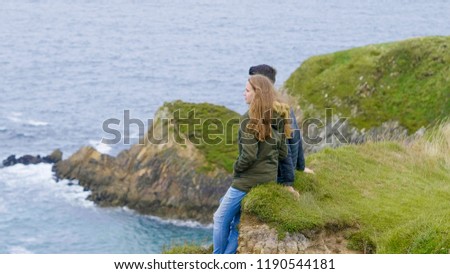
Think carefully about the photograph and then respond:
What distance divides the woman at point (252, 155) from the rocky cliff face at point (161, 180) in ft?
122

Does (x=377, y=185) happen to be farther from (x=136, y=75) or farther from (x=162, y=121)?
(x=136, y=75)

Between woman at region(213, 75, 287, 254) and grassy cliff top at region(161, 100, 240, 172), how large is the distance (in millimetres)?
37999

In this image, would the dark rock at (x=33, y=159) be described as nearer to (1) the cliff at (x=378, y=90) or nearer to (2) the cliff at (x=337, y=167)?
(2) the cliff at (x=337, y=167)

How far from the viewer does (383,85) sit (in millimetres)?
43812

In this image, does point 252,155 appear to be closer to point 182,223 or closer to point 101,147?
point 182,223

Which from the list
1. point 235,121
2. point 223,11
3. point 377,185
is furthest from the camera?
point 223,11

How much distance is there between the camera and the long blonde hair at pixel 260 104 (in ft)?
33.5

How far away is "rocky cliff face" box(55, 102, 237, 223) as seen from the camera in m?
48.7

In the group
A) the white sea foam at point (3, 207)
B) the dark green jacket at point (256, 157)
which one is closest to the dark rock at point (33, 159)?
the white sea foam at point (3, 207)

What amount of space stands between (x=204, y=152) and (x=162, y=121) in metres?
4.23

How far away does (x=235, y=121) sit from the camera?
53.1 m

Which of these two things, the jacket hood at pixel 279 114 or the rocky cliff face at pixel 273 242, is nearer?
the jacket hood at pixel 279 114

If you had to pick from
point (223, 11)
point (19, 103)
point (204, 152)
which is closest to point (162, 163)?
point (204, 152)

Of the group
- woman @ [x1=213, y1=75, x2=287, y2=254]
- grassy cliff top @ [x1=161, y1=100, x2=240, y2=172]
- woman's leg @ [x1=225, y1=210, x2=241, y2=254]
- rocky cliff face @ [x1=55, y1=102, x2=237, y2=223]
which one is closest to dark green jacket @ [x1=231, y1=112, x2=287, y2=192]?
woman @ [x1=213, y1=75, x2=287, y2=254]
